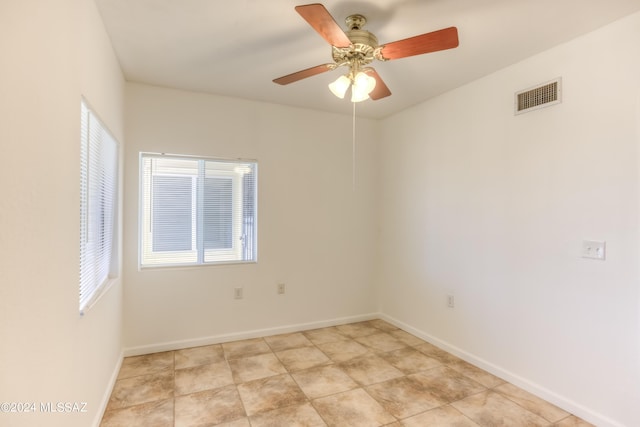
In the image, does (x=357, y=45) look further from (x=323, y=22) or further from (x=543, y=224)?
(x=543, y=224)

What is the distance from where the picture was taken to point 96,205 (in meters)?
2.08

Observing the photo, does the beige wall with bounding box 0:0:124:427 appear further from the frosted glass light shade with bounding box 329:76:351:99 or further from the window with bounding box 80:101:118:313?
the frosted glass light shade with bounding box 329:76:351:99

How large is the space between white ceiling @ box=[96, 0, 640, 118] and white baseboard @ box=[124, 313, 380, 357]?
8.16 ft

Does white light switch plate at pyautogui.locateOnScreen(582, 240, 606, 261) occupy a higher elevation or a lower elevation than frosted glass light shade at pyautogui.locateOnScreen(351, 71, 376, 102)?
lower

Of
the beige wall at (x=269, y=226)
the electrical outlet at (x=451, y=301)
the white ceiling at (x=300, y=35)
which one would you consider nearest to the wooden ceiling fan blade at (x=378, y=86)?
the white ceiling at (x=300, y=35)

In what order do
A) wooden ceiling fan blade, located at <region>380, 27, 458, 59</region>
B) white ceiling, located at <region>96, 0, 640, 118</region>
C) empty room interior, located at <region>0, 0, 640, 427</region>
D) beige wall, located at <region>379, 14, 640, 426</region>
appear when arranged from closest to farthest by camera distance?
empty room interior, located at <region>0, 0, 640, 427</region>
wooden ceiling fan blade, located at <region>380, 27, 458, 59</region>
white ceiling, located at <region>96, 0, 640, 118</region>
beige wall, located at <region>379, 14, 640, 426</region>

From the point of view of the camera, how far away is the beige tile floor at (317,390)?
2.12 m

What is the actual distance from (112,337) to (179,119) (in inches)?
79.2

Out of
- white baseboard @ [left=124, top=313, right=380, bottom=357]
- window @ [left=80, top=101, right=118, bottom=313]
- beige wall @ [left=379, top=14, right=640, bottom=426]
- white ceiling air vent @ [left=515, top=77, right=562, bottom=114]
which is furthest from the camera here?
white baseboard @ [left=124, top=313, right=380, bottom=357]

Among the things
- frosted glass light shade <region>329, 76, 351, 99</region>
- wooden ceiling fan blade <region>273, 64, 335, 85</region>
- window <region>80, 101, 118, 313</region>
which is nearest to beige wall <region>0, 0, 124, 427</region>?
window <region>80, 101, 118, 313</region>

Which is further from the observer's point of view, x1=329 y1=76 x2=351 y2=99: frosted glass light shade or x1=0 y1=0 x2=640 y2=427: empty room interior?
x1=329 y1=76 x2=351 y2=99: frosted glass light shade

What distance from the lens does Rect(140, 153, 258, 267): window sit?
10.3 feet

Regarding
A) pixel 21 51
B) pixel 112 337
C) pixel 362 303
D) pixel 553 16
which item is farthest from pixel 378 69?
pixel 112 337

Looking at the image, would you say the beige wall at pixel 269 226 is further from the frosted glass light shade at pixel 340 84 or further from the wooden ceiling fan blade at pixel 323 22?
the wooden ceiling fan blade at pixel 323 22
